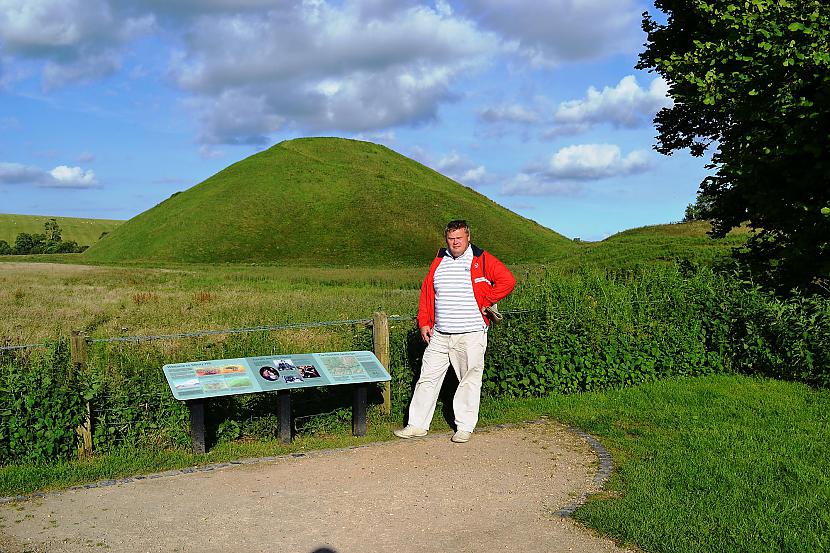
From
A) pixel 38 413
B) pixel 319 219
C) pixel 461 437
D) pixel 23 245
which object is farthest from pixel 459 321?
pixel 23 245

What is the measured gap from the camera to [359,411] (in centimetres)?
881

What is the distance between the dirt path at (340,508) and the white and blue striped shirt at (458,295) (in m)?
1.46

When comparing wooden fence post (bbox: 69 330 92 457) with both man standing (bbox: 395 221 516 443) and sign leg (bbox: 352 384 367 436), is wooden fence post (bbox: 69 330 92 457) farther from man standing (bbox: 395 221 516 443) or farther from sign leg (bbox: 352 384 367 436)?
man standing (bbox: 395 221 516 443)

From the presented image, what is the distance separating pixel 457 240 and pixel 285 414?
2.88 m

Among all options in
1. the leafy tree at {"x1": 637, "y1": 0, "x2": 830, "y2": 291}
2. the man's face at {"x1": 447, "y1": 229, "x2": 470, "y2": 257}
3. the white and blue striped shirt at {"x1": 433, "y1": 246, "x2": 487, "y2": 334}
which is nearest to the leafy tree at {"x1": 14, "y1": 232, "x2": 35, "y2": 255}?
the leafy tree at {"x1": 637, "y1": 0, "x2": 830, "y2": 291}

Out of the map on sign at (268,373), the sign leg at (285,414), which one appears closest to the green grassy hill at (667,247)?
the map on sign at (268,373)

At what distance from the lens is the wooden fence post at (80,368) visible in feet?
25.6

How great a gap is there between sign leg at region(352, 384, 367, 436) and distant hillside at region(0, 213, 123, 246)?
165645 millimetres

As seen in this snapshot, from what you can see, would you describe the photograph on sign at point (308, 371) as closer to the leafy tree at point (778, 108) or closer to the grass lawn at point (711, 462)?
the grass lawn at point (711, 462)

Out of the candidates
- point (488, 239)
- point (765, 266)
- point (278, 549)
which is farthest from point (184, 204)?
point (278, 549)

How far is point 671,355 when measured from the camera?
1172cm

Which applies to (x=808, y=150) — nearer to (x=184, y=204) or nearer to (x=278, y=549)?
(x=278, y=549)

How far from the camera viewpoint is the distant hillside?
6422 inches

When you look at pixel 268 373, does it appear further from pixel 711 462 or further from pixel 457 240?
pixel 711 462
